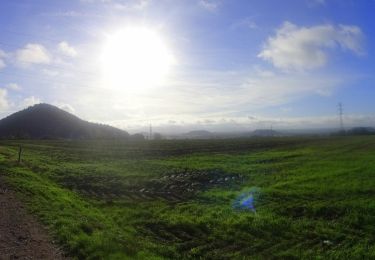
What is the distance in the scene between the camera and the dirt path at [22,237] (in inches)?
549

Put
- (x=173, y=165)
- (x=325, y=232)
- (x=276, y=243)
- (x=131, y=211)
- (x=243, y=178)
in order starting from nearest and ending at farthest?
1. (x=276, y=243)
2. (x=325, y=232)
3. (x=131, y=211)
4. (x=243, y=178)
5. (x=173, y=165)

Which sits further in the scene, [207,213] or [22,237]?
[207,213]

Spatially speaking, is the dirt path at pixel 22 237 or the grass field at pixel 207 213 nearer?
the dirt path at pixel 22 237

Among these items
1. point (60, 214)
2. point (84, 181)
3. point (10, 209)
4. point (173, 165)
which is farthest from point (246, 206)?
point (173, 165)

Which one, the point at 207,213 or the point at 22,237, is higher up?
the point at 22,237

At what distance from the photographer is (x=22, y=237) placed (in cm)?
1562

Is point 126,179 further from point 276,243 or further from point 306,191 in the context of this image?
point 276,243

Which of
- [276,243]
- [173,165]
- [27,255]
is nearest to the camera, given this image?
[27,255]

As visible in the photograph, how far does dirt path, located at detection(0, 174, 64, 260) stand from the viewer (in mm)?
13954

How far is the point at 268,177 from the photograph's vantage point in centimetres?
3550

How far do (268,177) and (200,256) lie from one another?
66.6ft

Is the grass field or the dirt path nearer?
the dirt path

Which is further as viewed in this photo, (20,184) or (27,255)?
(20,184)

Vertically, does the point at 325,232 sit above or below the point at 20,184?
below
